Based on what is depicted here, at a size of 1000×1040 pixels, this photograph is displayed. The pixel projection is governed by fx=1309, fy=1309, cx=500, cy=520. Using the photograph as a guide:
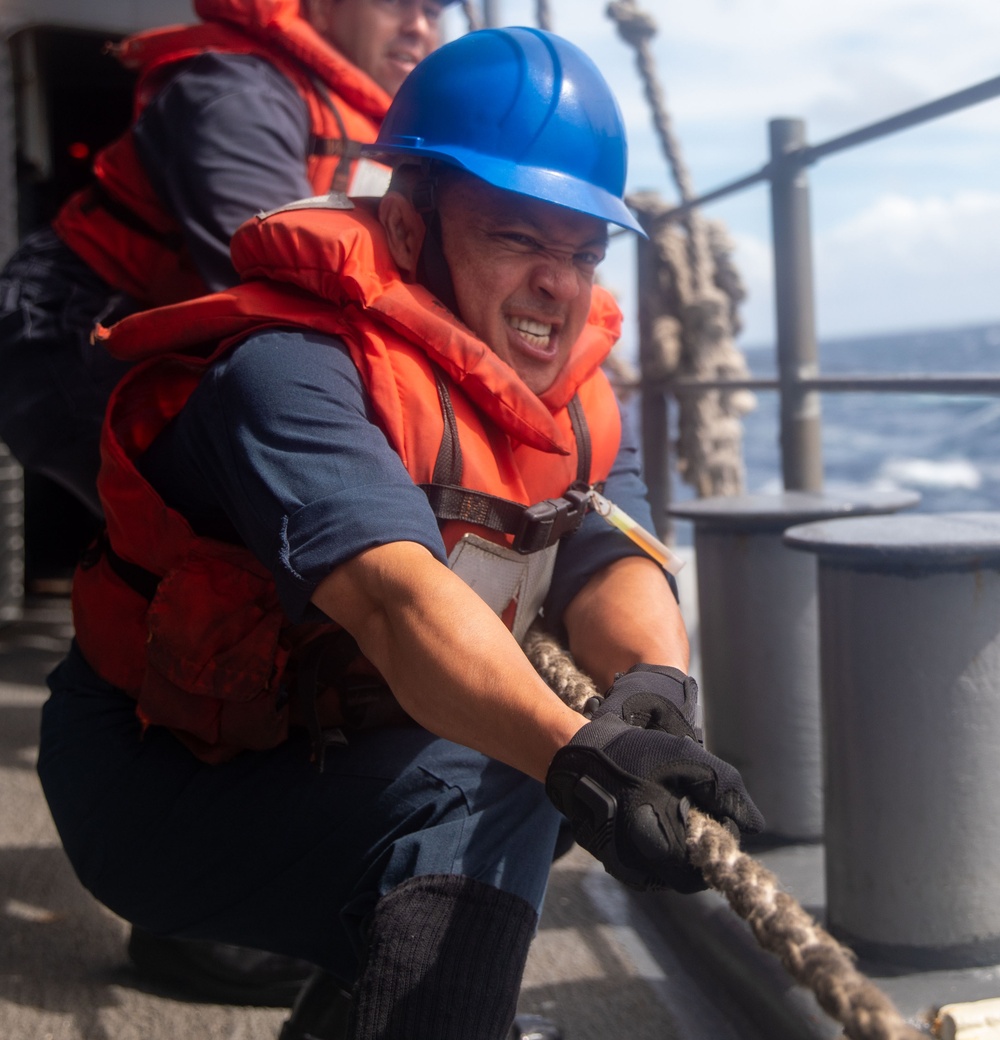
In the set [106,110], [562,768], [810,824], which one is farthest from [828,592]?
[106,110]

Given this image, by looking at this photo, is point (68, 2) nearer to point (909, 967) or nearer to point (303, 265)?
point (303, 265)

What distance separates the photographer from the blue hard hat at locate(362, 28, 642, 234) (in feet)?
5.70

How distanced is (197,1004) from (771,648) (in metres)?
1.41

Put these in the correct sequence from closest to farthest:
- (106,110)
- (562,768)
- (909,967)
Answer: (562,768)
(909,967)
(106,110)

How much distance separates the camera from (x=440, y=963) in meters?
1.52

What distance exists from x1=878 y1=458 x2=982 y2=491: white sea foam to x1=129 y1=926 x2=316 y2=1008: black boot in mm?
35478

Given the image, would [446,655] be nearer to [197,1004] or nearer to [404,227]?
[404,227]

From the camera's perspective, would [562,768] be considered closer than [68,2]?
Yes

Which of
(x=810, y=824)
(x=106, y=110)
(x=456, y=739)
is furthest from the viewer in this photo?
(x=106, y=110)

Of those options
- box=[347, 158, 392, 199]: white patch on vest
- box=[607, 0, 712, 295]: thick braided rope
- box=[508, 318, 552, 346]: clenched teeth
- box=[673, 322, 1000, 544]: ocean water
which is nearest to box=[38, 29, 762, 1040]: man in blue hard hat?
box=[508, 318, 552, 346]: clenched teeth

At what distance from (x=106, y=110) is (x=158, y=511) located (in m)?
6.58

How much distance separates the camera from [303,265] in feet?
5.38

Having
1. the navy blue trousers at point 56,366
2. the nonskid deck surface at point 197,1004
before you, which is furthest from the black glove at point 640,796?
the navy blue trousers at point 56,366

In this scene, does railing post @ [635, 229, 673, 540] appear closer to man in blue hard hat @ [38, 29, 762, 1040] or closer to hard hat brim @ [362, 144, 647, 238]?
man in blue hard hat @ [38, 29, 762, 1040]
